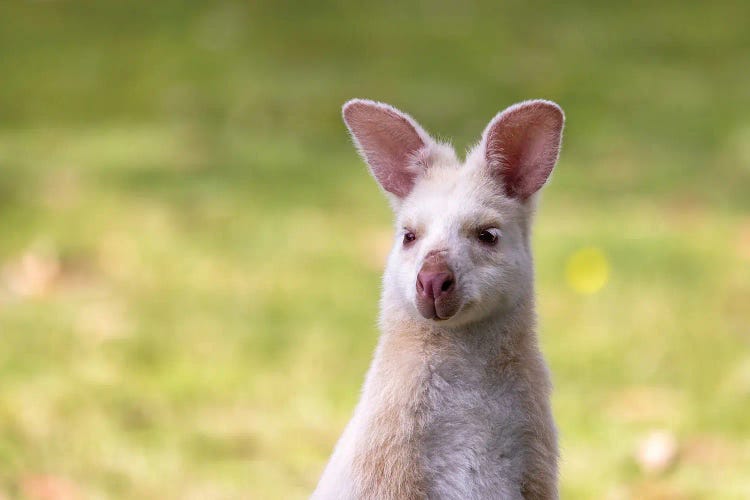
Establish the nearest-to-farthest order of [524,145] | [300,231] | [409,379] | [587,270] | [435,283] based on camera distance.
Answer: [435,283] → [409,379] → [524,145] → [587,270] → [300,231]

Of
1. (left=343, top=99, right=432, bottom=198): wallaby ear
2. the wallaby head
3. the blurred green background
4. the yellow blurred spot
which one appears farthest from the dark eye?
the yellow blurred spot

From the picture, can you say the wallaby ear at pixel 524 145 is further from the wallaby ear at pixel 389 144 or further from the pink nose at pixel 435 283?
the pink nose at pixel 435 283

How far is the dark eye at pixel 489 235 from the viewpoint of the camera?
8.96ft

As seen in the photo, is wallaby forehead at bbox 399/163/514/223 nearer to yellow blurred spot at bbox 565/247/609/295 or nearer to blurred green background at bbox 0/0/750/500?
blurred green background at bbox 0/0/750/500

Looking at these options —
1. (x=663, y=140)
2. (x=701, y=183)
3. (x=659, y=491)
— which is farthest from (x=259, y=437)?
(x=663, y=140)

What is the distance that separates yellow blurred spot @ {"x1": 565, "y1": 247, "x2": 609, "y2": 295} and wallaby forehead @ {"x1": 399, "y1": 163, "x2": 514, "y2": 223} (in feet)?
10.7

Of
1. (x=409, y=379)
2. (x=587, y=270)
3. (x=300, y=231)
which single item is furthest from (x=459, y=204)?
(x=300, y=231)

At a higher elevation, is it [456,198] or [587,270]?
[587,270]

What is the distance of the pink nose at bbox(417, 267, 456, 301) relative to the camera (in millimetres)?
→ 2559

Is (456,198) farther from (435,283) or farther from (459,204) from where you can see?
(435,283)

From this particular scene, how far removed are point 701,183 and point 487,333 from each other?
16.2 ft

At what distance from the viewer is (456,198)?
279 centimetres

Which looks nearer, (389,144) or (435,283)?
(435,283)

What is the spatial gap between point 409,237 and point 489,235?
19cm
